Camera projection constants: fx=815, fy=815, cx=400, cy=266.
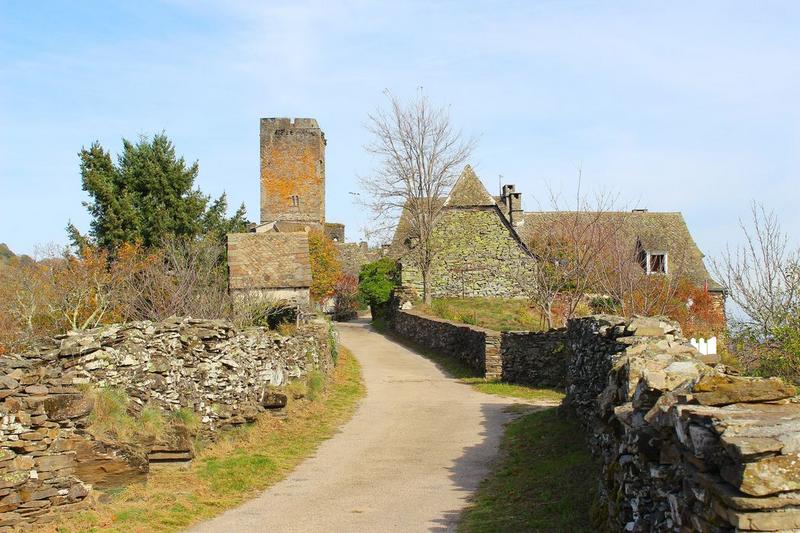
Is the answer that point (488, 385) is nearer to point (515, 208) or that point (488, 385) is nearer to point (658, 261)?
point (515, 208)

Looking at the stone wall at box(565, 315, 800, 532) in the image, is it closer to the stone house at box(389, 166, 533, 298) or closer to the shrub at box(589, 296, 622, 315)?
the shrub at box(589, 296, 622, 315)

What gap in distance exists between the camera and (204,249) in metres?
31.4

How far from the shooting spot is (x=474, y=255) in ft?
150

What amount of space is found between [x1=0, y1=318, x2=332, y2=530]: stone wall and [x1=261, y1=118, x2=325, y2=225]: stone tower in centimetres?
5310

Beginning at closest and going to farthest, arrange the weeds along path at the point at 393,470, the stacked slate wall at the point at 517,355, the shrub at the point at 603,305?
the weeds along path at the point at 393,470
the stacked slate wall at the point at 517,355
the shrub at the point at 603,305

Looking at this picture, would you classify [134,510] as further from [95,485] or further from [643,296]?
[643,296]

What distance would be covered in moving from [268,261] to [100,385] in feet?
60.4

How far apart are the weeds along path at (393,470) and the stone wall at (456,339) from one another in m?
1.73

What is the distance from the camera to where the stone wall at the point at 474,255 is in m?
45.4

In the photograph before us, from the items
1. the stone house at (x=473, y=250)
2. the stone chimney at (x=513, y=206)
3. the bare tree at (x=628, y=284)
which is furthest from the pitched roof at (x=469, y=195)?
the bare tree at (x=628, y=284)

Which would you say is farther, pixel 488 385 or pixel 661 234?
pixel 661 234

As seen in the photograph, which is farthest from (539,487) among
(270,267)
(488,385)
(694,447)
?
(270,267)

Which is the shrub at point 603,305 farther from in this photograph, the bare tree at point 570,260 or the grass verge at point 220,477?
the grass verge at point 220,477

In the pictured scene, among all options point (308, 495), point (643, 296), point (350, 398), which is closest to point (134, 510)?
point (308, 495)
